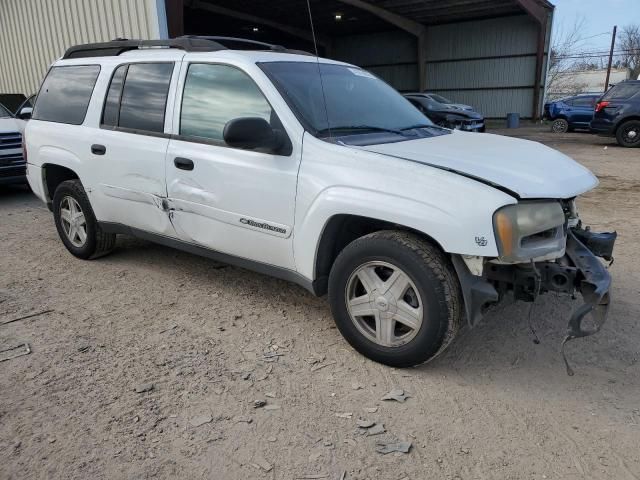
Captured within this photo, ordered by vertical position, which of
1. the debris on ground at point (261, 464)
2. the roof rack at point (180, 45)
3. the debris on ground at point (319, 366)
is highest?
the roof rack at point (180, 45)

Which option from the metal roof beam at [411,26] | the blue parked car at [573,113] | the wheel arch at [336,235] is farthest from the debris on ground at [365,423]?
the metal roof beam at [411,26]

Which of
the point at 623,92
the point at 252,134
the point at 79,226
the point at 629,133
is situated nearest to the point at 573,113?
the point at 623,92

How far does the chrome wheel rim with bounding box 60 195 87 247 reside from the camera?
496 centimetres

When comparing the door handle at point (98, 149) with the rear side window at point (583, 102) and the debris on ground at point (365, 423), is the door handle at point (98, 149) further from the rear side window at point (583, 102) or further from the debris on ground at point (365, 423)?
the rear side window at point (583, 102)

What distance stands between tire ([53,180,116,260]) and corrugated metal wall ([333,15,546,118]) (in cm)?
2347

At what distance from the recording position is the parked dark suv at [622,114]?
1352 cm

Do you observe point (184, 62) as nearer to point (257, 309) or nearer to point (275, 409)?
point (257, 309)

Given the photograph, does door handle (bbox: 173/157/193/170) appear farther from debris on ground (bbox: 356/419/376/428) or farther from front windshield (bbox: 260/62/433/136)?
debris on ground (bbox: 356/419/376/428)

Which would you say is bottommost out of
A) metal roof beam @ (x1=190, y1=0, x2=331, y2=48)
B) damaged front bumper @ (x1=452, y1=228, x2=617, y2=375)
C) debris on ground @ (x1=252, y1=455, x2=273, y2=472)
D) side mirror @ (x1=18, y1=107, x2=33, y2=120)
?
debris on ground @ (x1=252, y1=455, x2=273, y2=472)

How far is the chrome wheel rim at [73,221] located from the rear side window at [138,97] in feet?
3.23

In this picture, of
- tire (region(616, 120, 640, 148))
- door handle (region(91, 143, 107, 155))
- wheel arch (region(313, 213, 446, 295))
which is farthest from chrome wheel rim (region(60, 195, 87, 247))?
tire (region(616, 120, 640, 148))

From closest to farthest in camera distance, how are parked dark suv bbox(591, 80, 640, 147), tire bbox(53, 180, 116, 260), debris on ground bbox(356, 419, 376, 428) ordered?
debris on ground bbox(356, 419, 376, 428) → tire bbox(53, 180, 116, 260) → parked dark suv bbox(591, 80, 640, 147)

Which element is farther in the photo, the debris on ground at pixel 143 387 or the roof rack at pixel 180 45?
the roof rack at pixel 180 45

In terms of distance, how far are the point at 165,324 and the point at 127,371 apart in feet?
2.12
